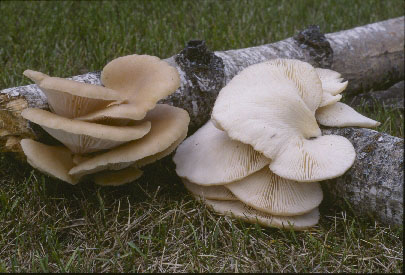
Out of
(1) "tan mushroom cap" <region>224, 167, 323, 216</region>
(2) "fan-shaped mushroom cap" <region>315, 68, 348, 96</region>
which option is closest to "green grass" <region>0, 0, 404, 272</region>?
(1) "tan mushroom cap" <region>224, 167, 323, 216</region>

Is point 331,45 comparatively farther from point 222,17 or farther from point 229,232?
point 229,232

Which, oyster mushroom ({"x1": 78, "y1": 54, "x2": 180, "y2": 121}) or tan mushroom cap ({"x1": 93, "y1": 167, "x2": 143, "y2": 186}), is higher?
oyster mushroom ({"x1": 78, "y1": 54, "x2": 180, "y2": 121})

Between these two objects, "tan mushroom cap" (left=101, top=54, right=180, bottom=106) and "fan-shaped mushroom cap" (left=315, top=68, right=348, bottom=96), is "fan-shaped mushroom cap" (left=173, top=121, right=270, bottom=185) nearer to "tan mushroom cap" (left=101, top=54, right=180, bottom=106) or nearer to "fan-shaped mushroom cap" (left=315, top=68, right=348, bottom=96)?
"tan mushroom cap" (left=101, top=54, right=180, bottom=106)

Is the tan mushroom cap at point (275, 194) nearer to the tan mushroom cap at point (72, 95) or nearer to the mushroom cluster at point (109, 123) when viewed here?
the mushroom cluster at point (109, 123)

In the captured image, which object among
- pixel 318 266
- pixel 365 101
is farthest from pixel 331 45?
pixel 318 266

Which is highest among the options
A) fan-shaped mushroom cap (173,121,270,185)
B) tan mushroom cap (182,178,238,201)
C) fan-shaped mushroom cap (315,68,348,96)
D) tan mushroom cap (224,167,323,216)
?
fan-shaped mushroom cap (315,68,348,96)

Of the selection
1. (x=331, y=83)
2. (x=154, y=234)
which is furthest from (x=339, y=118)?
(x=154, y=234)
